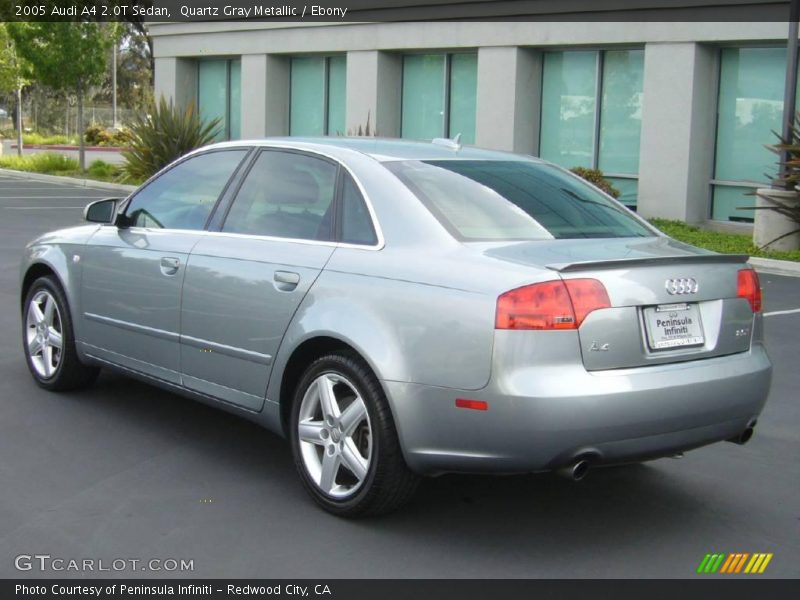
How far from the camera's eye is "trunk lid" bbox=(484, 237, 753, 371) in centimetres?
447

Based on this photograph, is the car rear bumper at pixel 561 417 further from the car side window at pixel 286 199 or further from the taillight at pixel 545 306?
the car side window at pixel 286 199

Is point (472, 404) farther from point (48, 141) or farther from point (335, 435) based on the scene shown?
point (48, 141)

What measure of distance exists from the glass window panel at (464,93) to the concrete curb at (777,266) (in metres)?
8.38

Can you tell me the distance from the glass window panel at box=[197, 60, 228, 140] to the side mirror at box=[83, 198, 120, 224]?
21208 mm

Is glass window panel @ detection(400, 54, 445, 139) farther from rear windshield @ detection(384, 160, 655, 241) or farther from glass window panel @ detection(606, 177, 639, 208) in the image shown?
rear windshield @ detection(384, 160, 655, 241)

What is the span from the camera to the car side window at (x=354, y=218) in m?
5.11

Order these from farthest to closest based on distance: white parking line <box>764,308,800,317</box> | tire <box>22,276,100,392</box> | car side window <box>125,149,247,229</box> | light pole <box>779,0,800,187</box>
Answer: light pole <box>779,0,800,187</box> → white parking line <box>764,308,800,317</box> → tire <box>22,276,100,392</box> → car side window <box>125,149,247,229</box>

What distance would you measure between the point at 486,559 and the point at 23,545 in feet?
6.09

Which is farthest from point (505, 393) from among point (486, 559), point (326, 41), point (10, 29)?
point (10, 29)

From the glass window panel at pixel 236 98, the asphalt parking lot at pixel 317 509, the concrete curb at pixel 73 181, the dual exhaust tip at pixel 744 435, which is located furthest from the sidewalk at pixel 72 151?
the dual exhaust tip at pixel 744 435

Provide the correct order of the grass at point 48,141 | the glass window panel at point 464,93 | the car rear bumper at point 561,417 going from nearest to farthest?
the car rear bumper at point 561,417, the glass window panel at point 464,93, the grass at point 48,141

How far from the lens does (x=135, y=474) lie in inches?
218
